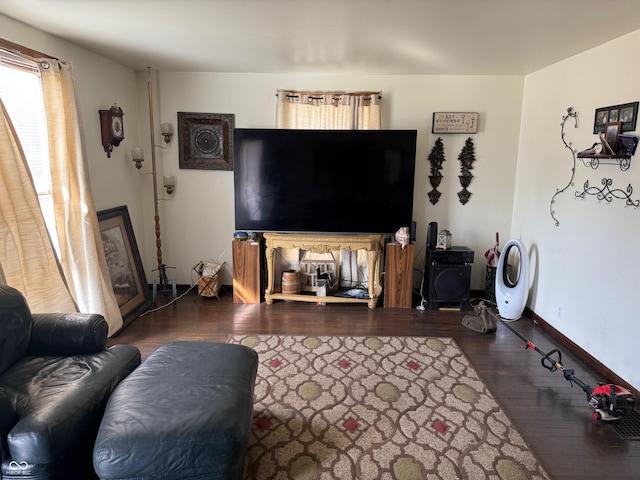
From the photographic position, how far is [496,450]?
2.13m

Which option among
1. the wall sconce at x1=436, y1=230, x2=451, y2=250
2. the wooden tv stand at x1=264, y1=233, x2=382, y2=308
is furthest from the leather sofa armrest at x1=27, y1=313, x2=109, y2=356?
the wall sconce at x1=436, y1=230, x2=451, y2=250

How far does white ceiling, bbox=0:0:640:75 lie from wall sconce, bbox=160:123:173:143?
2.02ft

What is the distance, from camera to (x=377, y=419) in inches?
93.3

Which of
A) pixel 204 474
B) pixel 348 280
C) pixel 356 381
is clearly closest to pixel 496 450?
pixel 356 381

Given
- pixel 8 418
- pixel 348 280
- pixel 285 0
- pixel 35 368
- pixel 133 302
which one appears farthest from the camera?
pixel 348 280

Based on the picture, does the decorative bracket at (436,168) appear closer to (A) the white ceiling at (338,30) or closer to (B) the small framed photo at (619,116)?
(A) the white ceiling at (338,30)

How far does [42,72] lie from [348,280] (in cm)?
328

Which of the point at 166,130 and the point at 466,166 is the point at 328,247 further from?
the point at 166,130

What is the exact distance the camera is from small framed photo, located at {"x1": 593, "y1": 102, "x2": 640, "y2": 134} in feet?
8.79

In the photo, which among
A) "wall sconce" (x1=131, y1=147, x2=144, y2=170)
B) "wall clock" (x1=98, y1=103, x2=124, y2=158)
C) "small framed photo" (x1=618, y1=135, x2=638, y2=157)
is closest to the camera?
"small framed photo" (x1=618, y1=135, x2=638, y2=157)

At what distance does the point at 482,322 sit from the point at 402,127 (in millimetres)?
2121

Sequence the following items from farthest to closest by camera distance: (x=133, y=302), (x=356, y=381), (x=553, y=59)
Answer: (x=133, y=302)
(x=553, y=59)
(x=356, y=381)

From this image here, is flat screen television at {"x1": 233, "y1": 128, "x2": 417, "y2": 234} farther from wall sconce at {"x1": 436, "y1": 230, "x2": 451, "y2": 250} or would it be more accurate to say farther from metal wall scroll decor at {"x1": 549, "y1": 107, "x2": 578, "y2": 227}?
metal wall scroll decor at {"x1": 549, "y1": 107, "x2": 578, "y2": 227}

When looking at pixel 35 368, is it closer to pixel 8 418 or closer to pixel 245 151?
pixel 8 418
